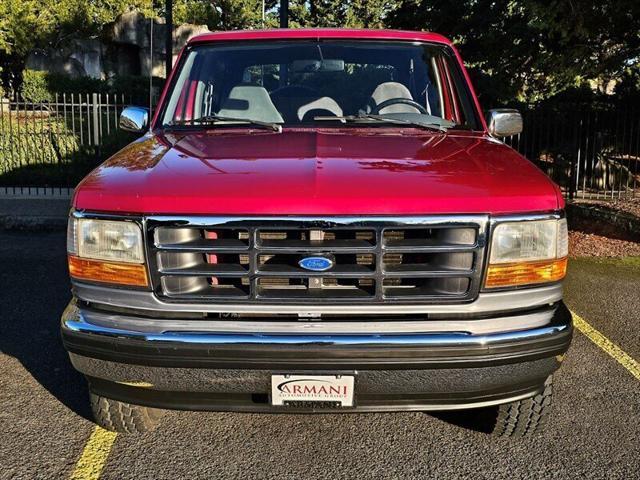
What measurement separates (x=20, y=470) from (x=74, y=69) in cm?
2922

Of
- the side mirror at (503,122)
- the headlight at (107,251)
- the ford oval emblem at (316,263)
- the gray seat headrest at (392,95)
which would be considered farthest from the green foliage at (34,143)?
the ford oval emblem at (316,263)

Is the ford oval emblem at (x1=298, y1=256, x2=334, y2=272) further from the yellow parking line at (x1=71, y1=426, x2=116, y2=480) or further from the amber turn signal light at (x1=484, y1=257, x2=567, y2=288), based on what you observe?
the yellow parking line at (x1=71, y1=426, x2=116, y2=480)

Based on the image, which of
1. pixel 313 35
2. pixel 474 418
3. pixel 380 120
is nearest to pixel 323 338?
pixel 474 418

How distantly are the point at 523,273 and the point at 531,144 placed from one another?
9619 mm

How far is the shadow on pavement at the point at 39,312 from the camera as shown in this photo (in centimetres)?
394

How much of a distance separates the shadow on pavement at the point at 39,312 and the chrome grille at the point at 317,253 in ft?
4.61

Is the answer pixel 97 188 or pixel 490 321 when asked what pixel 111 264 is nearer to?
pixel 97 188

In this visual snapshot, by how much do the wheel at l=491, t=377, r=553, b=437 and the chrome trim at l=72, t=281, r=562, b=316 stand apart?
62 centimetres

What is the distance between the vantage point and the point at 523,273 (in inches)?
106

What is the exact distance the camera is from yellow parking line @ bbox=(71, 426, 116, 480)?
2998 mm

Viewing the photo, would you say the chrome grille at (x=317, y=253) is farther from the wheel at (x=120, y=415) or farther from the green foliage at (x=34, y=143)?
the green foliage at (x=34, y=143)

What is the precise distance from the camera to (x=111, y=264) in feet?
8.79

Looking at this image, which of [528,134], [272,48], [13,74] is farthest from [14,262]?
[13,74]

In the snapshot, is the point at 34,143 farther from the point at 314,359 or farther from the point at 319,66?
the point at 314,359
